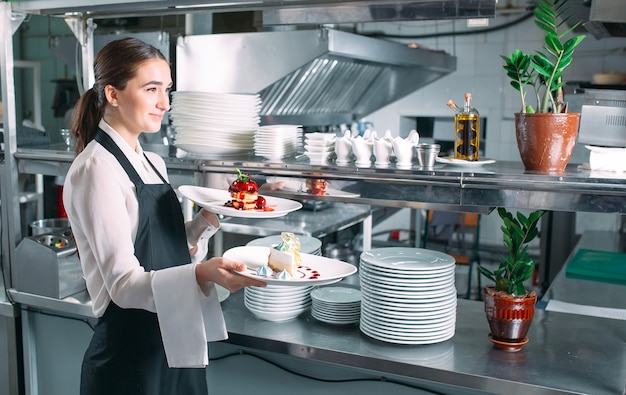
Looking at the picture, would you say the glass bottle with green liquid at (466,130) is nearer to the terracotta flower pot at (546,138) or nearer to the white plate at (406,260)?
the terracotta flower pot at (546,138)

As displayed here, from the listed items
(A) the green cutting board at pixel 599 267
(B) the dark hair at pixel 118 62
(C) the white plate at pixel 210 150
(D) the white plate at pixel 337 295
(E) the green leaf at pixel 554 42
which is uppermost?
(E) the green leaf at pixel 554 42

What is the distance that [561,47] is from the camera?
5.97ft

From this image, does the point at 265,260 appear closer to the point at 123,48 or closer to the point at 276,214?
the point at 276,214

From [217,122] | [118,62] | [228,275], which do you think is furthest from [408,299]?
[118,62]

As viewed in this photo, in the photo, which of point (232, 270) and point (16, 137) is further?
point (16, 137)

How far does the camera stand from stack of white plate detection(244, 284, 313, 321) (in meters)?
2.22

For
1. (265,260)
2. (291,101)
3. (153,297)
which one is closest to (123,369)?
(153,297)

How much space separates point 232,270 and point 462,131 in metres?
0.91

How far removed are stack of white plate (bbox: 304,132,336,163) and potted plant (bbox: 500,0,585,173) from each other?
65 cm

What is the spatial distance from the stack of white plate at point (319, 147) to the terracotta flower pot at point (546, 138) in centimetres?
65

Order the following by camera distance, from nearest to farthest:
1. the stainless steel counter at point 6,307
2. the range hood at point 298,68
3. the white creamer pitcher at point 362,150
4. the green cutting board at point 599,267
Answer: the white creamer pitcher at point 362,150 → the stainless steel counter at point 6,307 → the green cutting board at point 599,267 → the range hood at point 298,68

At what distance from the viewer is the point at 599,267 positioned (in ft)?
11.4

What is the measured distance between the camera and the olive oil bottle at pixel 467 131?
6.66 feet

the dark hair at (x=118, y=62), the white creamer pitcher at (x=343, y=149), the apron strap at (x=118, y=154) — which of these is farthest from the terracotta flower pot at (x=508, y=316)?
the dark hair at (x=118, y=62)
